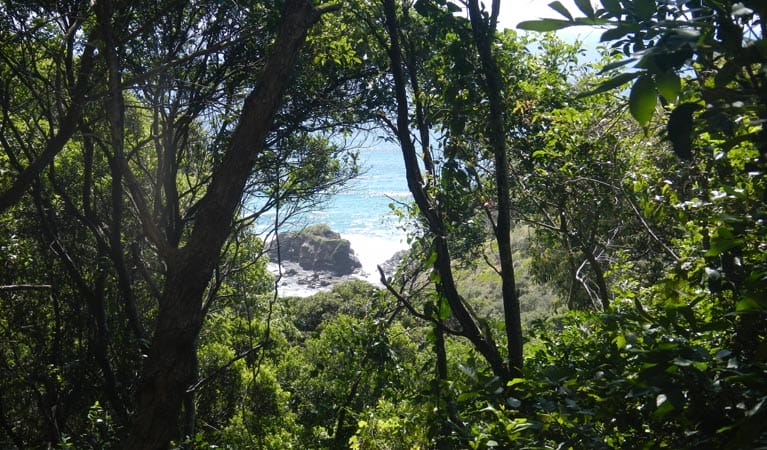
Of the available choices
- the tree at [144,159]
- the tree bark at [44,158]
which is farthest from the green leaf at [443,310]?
the tree bark at [44,158]

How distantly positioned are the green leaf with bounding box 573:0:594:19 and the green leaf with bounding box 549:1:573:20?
20 mm

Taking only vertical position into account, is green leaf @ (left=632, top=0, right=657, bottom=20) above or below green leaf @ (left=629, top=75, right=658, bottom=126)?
above

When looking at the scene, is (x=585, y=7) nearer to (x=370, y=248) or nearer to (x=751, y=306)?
(x=751, y=306)

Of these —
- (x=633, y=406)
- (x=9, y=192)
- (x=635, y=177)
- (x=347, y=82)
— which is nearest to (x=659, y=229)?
(x=635, y=177)

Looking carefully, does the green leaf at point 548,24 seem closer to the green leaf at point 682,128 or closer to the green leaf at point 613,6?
the green leaf at point 613,6

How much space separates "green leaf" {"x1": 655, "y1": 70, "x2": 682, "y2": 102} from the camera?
0.78 meters

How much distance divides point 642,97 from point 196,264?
→ 2.09m

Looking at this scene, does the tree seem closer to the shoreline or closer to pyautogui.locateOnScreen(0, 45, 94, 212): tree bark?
pyautogui.locateOnScreen(0, 45, 94, 212): tree bark

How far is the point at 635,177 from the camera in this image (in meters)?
3.36

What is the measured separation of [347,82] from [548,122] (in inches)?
Answer: 101

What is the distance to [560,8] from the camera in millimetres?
899

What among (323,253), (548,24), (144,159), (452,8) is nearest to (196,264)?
(452,8)

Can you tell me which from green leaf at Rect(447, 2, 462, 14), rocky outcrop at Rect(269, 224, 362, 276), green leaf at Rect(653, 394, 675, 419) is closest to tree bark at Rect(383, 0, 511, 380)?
green leaf at Rect(447, 2, 462, 14)

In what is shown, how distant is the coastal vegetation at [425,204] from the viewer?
1.09m
